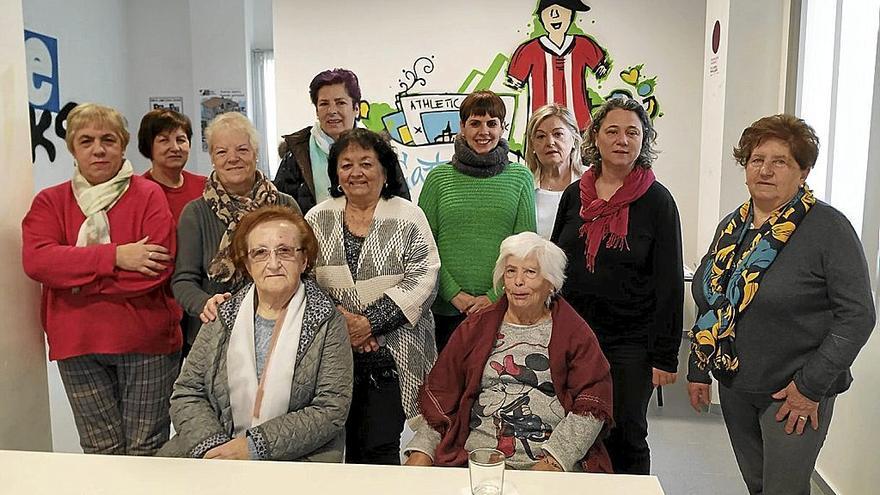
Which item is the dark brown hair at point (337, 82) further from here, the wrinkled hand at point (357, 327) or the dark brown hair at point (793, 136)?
the dark brown hair at point (793, 136)

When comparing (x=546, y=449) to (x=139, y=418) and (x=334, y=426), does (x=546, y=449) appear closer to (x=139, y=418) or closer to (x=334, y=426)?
(x=334, y=426)

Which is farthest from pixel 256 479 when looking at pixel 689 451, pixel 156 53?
pixel 156 53

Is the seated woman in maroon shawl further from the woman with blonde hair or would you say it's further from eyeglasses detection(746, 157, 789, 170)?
the woman with blonde hair

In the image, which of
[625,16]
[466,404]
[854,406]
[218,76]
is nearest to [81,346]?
[466,404]

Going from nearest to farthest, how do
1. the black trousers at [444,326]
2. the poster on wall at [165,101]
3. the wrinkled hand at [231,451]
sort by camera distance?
the wrinkled hand at [231,451] < the black trousers at [444,326] < the poster on wall at [165,101]

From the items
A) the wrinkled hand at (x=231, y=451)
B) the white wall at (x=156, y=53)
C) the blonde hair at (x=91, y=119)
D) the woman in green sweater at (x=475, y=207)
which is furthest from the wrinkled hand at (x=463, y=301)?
the white wall at (x=156, y=53)

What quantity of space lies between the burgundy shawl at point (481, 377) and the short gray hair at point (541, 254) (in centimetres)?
9

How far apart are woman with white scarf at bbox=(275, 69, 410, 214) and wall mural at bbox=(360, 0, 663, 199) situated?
1964 millimetres

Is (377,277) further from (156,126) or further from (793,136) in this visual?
(793,136)

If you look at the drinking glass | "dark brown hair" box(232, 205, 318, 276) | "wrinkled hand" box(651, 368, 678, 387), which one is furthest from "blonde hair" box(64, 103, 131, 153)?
"wrinkled hand" box(651, 368, 678, 387)

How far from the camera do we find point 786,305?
6.63 ft

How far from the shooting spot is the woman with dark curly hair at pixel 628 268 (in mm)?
2338

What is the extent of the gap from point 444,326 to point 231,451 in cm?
102

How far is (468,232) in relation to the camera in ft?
8.39
